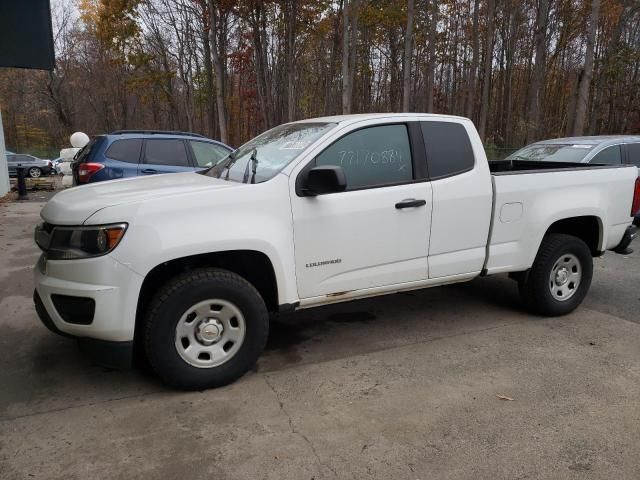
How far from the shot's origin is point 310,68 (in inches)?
1443

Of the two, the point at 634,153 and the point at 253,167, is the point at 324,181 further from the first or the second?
the point at 634,153

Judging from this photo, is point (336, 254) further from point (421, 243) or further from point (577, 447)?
point (577, 447)

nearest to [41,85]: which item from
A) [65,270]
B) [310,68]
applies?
[310,68]

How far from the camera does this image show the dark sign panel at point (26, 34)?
28.2 ft

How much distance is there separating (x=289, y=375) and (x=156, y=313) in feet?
3.67

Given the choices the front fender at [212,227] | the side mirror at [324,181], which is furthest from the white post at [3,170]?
the side mirror at [324,181]

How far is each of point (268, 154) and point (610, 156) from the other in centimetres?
719

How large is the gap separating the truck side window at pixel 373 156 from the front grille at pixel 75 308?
1.85 m

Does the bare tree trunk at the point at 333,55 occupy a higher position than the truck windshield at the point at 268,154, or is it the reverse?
the bare tree trunk at the point at 333,55

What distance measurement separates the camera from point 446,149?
14.2 feet

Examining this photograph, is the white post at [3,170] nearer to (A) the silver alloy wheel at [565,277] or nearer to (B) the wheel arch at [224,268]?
(B) the wheel arch at [224,268]

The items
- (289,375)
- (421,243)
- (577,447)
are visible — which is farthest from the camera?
(421,243)

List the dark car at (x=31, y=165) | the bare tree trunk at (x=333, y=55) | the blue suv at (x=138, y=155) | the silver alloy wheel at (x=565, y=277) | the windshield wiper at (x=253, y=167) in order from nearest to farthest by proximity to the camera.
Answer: the windshield wiper at (x=253, y=167) → the silver alloy wheel at (x=565, y=277) → the blue suv at (x=138, y=155) → the bare tree trunk at (x=333, y=55) → the dark car at (x=31, y=165)

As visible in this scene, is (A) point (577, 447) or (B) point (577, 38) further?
(B) point (577, 38)
